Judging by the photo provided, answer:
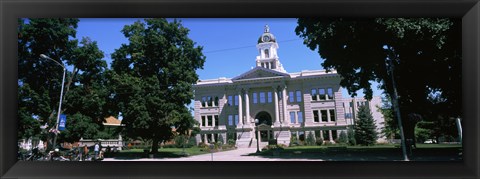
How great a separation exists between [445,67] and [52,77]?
1964 cm

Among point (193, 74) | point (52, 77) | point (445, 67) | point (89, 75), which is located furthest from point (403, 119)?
point (52, 77)

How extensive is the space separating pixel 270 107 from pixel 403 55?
19.5 metres

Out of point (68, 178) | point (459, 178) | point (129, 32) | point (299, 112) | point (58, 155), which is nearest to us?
point (459, 178)

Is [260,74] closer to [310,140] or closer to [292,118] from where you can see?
[292,118]

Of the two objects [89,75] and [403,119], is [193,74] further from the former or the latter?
[403,119]

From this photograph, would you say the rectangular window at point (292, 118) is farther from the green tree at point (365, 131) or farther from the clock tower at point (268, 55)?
the green tree at point (365, 131)

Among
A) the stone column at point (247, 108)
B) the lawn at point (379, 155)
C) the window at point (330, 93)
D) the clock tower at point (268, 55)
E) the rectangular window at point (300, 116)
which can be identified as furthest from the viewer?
the clock tower at point (268, 55)

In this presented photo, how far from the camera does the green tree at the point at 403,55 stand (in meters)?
10.6

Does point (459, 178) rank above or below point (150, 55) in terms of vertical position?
below
